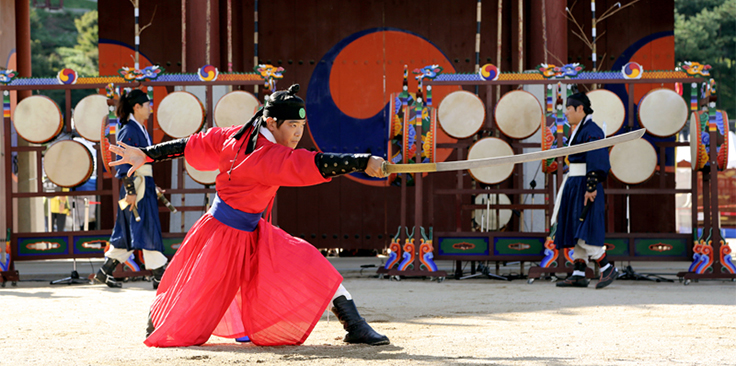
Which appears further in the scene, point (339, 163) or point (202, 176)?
point (202, 176)

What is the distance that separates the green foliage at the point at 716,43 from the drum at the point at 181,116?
1736cm

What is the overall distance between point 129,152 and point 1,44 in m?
5.60

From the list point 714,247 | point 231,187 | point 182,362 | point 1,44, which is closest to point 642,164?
point 714,247

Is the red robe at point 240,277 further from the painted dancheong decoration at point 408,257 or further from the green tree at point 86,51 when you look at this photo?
the green tree at point 86,51

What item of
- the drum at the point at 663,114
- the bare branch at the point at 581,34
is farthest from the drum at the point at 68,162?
the bare branch at the point at 581,34

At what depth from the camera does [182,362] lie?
2.56 m

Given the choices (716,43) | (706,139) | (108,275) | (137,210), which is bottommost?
(108,275)

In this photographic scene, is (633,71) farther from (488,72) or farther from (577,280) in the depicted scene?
(577,280)

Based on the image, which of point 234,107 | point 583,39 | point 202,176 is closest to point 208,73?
point 234,107

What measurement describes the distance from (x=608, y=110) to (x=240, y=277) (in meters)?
3.98

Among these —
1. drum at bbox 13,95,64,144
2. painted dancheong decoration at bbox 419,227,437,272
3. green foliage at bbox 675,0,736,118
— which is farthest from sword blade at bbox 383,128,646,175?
green foliage at bbox 675,0,736,118

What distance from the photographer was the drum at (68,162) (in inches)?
235

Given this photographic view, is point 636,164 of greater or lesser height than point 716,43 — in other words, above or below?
below

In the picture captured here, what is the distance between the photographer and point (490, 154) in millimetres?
5922
